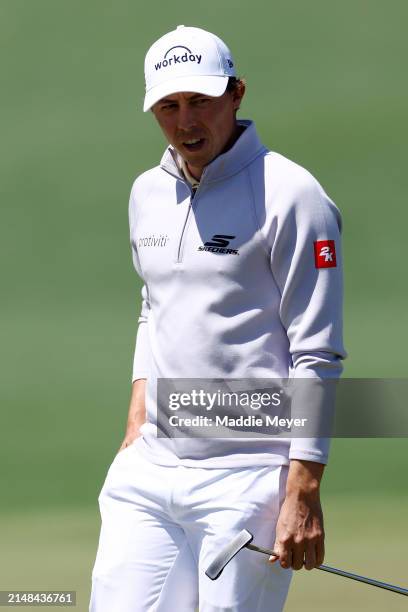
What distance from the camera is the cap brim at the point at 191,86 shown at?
2436 mm

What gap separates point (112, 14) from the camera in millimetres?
5250

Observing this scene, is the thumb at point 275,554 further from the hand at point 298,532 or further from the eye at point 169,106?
the eye at point 169,106

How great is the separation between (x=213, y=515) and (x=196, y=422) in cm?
16

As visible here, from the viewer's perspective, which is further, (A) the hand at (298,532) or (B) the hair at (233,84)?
(B) the hair at (233,84)

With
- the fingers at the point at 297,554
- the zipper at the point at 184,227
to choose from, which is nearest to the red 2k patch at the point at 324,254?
the zipper at the point at 184,227

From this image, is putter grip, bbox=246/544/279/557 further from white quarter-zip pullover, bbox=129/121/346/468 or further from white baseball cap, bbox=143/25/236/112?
white baseball cap, bbox=143/25/236/112

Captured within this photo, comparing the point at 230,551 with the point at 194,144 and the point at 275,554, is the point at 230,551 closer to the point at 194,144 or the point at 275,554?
the point at 275,554

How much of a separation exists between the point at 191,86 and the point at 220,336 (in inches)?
17.0

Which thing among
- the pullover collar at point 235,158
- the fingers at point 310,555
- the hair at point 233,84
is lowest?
the fingers at point 310,555

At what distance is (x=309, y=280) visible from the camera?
Answer: 2371 millimetres

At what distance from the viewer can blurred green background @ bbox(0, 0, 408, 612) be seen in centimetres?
468

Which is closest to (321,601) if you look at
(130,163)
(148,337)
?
(148,337)

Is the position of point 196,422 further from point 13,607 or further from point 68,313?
point 68,313

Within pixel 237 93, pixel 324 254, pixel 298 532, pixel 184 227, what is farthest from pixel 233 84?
pixel 298 532
